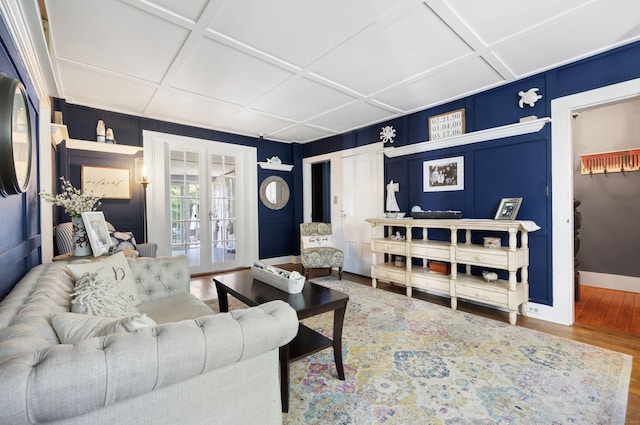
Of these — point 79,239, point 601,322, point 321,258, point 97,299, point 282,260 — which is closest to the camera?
point 97,299

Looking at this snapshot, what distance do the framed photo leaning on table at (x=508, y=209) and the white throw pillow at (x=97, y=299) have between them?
3356mm

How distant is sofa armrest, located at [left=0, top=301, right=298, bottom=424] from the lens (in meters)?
0.62

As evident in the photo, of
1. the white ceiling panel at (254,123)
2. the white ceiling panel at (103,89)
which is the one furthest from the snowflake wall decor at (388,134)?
the white ceiling panel at (103,89)

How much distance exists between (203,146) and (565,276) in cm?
516

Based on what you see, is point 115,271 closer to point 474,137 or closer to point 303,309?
point 303,309

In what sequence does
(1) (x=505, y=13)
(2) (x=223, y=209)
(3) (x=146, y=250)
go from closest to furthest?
1. (1) (x=505, y=13)
2. (3) (x=146, y=250)
3. (2) (x=223, y=209)

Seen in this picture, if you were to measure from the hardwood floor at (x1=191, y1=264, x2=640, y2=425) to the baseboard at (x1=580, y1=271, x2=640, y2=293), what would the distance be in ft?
0.43

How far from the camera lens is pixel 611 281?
3.70 meters

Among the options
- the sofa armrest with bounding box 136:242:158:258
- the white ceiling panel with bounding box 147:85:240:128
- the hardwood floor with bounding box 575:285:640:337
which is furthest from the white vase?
the hardwood floor with bounding box 575:285:640:337

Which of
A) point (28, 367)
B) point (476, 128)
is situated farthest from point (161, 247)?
point (476, 128)

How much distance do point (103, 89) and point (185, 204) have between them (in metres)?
1.95

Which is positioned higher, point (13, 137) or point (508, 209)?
point (13, 137)

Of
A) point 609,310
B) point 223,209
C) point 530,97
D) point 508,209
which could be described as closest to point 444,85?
point 530,97

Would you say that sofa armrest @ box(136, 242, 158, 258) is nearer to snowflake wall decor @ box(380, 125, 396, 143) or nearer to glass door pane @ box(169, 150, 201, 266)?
glass door pane @ box(169, 150, 201, 266)
